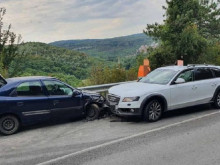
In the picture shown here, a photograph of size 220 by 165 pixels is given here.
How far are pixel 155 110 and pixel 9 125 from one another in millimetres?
4195

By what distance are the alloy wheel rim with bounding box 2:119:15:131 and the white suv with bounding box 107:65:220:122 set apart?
293 cm

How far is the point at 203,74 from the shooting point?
32.4 ft

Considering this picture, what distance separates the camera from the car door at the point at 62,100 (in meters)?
8.40

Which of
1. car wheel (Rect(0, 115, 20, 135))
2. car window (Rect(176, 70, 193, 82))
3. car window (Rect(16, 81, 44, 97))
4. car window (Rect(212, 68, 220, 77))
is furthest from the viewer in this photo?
car window (Rect(212, 68, 220, 77))

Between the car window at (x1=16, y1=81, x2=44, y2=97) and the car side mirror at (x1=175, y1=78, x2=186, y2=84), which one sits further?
the car side mirror at (x1=175, y1=78, x2=186, y2=84)

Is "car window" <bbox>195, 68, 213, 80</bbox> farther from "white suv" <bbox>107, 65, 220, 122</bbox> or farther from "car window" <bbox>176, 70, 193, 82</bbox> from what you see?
"car window" <bbox>176, 70, 193, 82</bbox>

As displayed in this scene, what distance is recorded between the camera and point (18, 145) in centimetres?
688

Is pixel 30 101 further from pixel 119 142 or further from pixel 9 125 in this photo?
pixel 119 142

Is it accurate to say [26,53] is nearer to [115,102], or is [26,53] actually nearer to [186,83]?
[115,102]

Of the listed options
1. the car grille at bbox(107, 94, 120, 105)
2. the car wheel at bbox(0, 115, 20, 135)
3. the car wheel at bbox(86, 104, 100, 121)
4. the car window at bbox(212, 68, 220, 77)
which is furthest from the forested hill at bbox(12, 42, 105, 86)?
the car window at bbox(212, 68, 220, 77)

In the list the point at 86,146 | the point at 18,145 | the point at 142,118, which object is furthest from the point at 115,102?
the point at 18,145

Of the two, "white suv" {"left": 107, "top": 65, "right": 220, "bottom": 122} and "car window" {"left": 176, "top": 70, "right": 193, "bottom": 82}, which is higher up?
"car window" {"left": 176, "top": 70, "right": 193, "bottom": 82}

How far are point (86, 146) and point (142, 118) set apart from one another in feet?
8.34

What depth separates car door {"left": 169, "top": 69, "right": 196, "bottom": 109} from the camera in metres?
8.92
